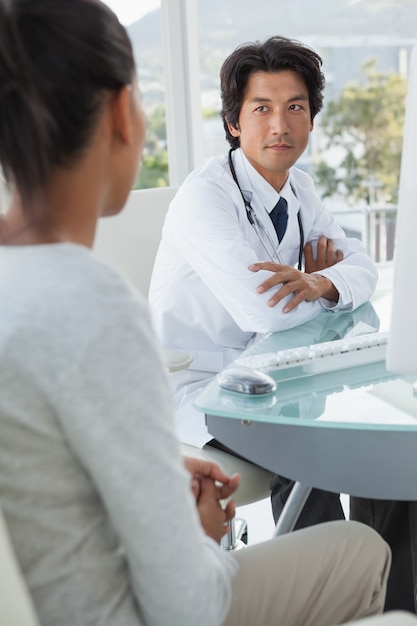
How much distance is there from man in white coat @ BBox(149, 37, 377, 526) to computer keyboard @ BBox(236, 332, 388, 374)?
0.92ft

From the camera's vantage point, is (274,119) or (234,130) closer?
(274,119)

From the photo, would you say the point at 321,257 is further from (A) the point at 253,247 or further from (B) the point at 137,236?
(B) the point at 137,236

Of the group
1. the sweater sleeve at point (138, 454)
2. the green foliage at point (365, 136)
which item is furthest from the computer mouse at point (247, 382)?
the green foliage at point (365, 136)

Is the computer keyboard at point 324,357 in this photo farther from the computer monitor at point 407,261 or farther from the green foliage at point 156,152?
the green foliage at point 156,152

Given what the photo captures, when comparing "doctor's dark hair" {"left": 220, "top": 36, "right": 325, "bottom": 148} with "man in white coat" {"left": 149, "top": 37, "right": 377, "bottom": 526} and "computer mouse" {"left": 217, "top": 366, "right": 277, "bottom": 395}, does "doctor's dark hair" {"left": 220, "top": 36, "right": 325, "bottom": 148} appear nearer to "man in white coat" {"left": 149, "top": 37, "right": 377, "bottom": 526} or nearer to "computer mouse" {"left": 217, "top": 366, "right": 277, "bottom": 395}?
"man in white coat" {"left": 149, "top": 37, "right": 377, "bottom": 526}

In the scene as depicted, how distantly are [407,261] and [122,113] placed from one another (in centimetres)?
48

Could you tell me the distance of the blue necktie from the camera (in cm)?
231

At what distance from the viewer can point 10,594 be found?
76 centimetres

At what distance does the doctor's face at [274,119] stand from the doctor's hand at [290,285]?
0.41 meters

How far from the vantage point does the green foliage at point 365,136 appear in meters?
4.66

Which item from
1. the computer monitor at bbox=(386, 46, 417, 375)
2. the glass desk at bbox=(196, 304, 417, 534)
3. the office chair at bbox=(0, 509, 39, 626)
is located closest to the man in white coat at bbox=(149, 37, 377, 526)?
the glass desk at bbox=(196, 304, 417, 534)

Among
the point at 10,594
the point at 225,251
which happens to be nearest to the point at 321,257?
the point at 225,251

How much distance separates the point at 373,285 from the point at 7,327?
1.52 metres

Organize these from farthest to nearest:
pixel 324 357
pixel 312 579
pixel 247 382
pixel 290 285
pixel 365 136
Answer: pixel 365 136
pixel 290 285
pixel 324 357
pixel 247 382
pixel 312 579
